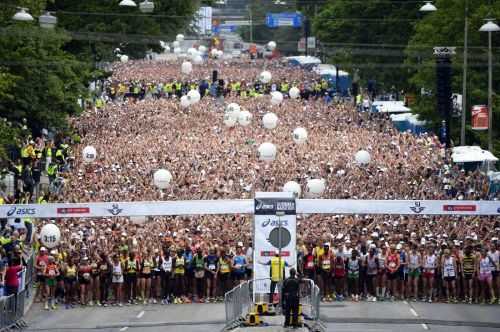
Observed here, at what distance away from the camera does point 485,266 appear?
3259cm

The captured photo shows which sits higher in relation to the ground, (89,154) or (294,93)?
(294,93)

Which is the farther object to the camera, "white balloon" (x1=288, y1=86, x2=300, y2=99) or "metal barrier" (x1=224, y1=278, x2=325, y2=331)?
"white balloon" (x1=288, y1=86, x2=300, y2=99)

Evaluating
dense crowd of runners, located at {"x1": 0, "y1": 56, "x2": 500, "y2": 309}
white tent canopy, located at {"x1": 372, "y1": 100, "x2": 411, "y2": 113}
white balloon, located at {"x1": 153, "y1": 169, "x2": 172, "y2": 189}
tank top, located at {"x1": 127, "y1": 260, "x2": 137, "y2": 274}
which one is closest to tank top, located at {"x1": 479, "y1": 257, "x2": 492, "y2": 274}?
dense crowd of runners, located at {"x1": 0, "y1": 56, "x2": 500, "y2": 309}

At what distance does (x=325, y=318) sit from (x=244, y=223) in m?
5.93

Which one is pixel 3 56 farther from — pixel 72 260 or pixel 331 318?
pixel 331 318

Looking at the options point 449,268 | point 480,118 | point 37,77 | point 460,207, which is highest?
point 37,77

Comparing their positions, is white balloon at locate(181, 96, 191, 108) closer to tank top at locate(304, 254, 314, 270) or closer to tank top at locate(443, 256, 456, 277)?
tank top at locate(304, 254, 314, 270)

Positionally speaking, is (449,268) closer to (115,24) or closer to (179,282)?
(179,282)

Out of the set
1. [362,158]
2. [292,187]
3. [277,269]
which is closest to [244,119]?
[362,158]

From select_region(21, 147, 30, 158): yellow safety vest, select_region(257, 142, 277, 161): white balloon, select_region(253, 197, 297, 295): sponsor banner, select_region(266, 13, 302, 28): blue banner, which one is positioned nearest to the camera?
select_region(253, 197, 297, 295): sponsor banner

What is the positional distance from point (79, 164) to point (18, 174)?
2.21m

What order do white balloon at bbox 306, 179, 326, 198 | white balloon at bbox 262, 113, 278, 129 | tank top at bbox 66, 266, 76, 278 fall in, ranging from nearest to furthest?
tank top at bbox 66, 266, 76, 278 < white balloon at bbox 306, 179, 326, 198 < white balloon at bbox 262, 113, 278, 129

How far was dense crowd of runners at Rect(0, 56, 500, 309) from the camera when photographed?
108 feet

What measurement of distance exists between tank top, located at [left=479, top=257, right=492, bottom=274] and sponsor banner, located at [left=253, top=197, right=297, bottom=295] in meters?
4.11
